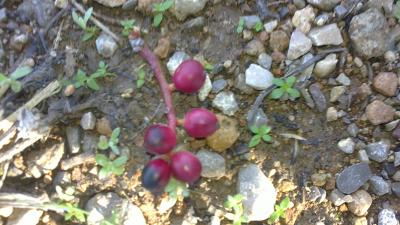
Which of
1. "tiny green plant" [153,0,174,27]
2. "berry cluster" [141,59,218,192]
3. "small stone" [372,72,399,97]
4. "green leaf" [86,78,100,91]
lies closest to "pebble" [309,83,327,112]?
"small stone" [372,72,399,97]

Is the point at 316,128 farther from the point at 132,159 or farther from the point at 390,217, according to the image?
the point at 132,159

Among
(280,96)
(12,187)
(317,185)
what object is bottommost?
(317,185)

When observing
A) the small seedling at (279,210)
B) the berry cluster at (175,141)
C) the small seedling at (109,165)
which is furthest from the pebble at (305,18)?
the small seedling at (109,165)

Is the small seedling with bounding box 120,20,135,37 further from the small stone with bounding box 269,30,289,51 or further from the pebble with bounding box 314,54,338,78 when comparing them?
the pebble with bounding box 314,54,338,78

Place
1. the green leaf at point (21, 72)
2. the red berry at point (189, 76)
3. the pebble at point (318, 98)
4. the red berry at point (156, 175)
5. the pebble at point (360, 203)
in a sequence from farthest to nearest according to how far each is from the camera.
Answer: the pebble at point (318, 98), the pebble at point (360, 203), the green leaf at point (21, 72), the red berry at point (189, 76), the red berry at point (156, 175)

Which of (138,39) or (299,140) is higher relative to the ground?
(138,39)

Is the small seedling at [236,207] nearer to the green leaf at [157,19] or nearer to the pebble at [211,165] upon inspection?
the pebble at [211,165]

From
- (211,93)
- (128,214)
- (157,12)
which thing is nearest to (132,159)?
(128,214)
